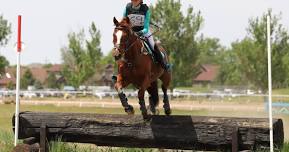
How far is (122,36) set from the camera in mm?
7191

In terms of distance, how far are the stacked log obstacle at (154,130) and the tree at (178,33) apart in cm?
3002

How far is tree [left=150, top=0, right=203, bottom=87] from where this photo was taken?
3853 cm

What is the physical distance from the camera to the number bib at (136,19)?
8141 mm

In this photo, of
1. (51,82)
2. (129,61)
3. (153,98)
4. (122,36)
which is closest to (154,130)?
(129,61)

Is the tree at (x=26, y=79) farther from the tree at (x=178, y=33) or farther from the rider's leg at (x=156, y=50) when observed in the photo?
the rider's leg at (x=156, y=50)

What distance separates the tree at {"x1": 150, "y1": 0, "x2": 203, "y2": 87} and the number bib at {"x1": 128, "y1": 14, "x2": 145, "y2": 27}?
29828 mm

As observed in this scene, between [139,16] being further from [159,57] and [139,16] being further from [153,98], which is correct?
[153,98]

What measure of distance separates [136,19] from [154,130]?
6.55 feet

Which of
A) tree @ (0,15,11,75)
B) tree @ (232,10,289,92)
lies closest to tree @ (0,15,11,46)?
tree @ (0,15,11,75)

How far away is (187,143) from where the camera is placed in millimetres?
7453

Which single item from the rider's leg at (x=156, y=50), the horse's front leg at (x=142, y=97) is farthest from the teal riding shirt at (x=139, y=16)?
the horse's front leg at (x=142, y=97)

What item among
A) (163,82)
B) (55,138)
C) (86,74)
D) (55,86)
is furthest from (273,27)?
(55,86)

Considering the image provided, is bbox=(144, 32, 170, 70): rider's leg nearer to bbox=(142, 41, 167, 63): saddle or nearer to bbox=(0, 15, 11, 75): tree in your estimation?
bbox=(142, 41, 167, 63): saddle

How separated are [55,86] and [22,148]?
83801 mm
